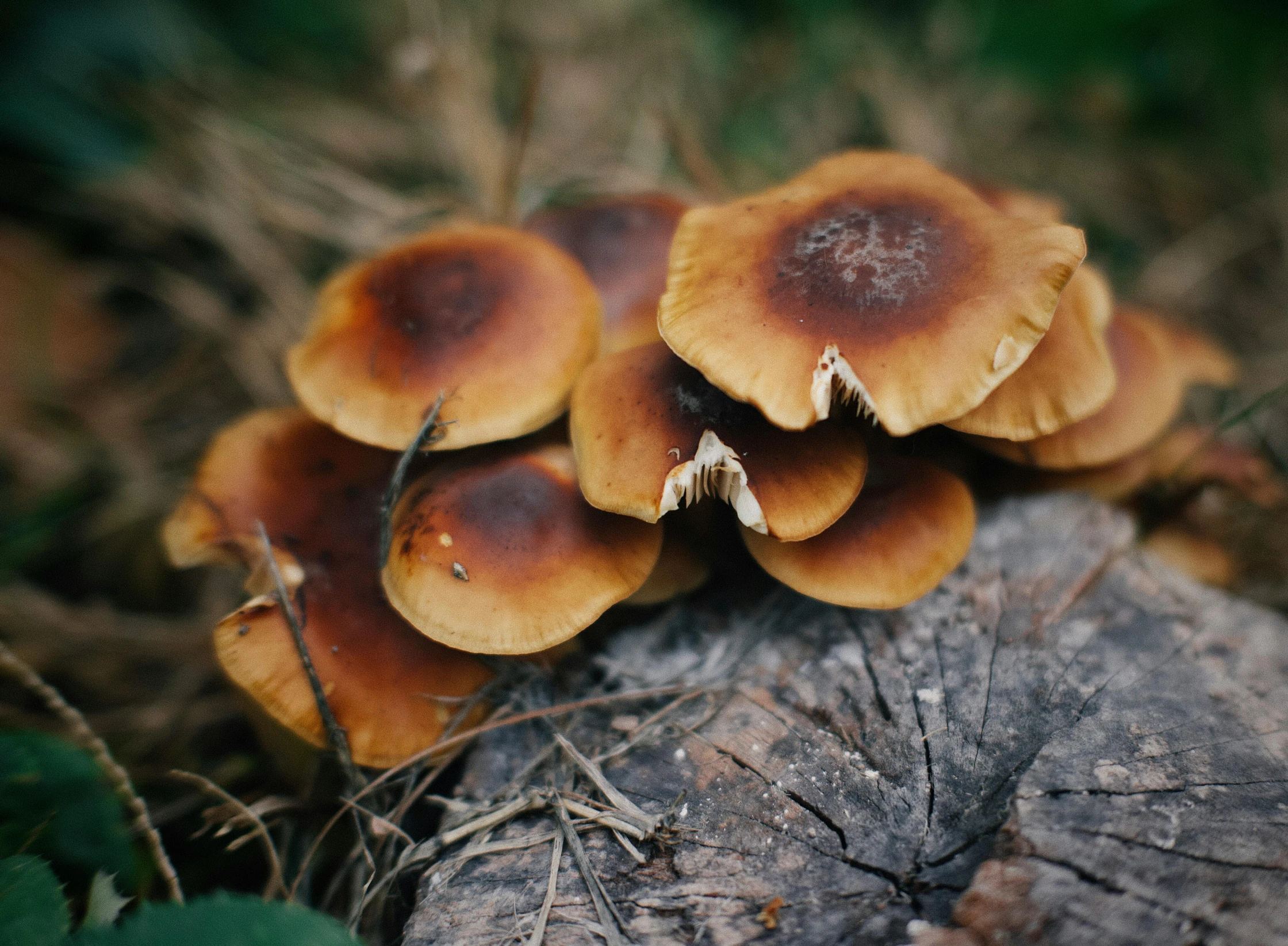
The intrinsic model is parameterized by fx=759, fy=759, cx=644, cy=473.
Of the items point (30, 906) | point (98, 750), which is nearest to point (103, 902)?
point (30, 906)

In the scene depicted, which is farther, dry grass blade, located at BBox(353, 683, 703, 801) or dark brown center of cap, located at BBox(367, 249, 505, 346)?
dark brown center of cap, located at BBox(367, 249, 505, 346)

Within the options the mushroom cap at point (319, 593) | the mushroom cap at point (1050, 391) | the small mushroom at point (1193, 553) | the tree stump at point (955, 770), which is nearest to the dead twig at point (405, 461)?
the mushroom cap at point (319, 593)

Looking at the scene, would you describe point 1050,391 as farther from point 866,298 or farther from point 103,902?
point 103,902

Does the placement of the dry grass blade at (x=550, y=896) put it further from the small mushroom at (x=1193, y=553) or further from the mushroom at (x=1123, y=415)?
the small mushroom at (x=1193, y=553)

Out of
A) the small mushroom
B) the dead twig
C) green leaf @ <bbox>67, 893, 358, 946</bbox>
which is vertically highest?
the dead twig

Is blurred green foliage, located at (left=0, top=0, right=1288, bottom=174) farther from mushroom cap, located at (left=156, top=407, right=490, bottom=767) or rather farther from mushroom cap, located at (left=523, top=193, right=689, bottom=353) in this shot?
mushroom cap, located at (left=156, top=407, right=490, bottom=767)

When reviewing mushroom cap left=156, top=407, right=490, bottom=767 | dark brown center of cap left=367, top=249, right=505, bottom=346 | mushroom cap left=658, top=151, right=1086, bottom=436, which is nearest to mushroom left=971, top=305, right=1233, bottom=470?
mushroom cap left=658, top=151, right=1086, bottom=436
